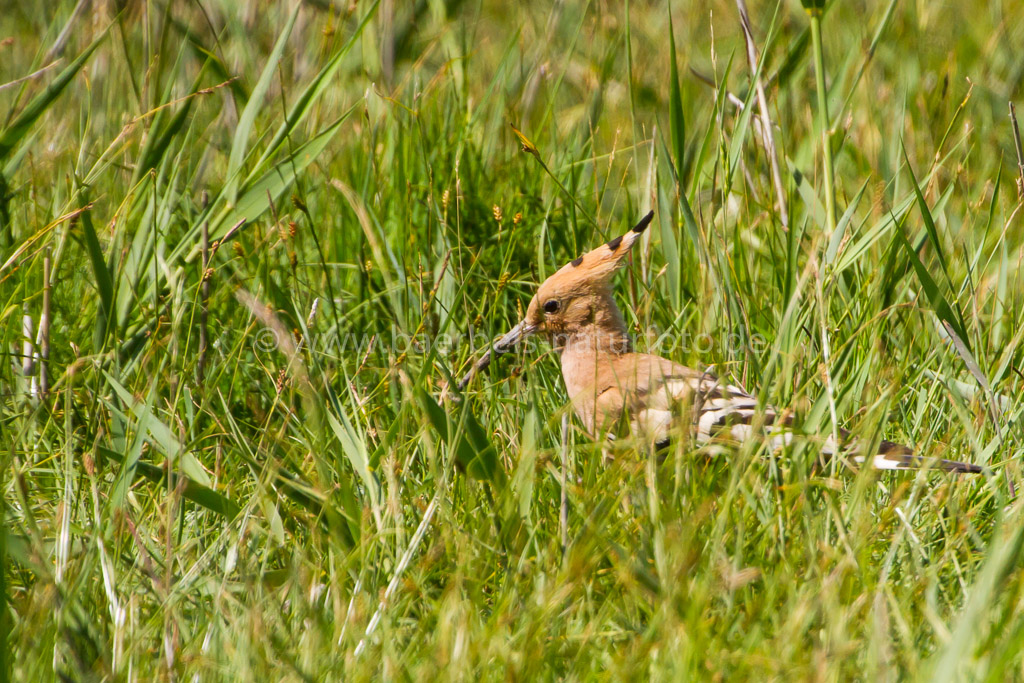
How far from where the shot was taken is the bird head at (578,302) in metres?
3.03

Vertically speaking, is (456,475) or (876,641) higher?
(876,641)

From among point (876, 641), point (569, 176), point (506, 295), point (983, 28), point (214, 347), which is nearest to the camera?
point (876, 641)

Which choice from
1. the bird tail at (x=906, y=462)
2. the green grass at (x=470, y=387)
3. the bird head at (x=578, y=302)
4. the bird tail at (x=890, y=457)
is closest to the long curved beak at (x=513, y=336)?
the bird head at (x=578, y=302)

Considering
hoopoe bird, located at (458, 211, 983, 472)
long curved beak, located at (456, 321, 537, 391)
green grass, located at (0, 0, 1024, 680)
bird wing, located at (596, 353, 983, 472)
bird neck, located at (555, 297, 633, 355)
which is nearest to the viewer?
green grass, located at (0, 0, 1024, 680)

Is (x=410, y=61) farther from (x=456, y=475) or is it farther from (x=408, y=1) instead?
(x=456, y=475)

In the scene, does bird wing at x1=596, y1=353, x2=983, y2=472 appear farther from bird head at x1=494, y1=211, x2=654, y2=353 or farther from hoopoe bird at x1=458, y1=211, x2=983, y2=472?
bird head at x1=494, y1=211, x2=654, y2=353

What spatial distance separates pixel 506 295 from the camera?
335 centimetres

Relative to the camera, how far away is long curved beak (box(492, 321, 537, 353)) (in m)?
3.04

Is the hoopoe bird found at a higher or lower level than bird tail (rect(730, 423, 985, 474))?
lower

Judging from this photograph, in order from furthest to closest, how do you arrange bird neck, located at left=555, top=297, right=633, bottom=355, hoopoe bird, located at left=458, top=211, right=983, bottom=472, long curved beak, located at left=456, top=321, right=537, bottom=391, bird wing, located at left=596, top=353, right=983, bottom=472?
bird neck, located at left=555, top=297, right=633, bottom=355 < long curved beak, located at left=456, top=321, right=537, bottom=391 < hoopoe bird, located at left=458, top=211, right=983, bottom=472 < bird wing, located at left=596, top=353, right=983, bottom=472

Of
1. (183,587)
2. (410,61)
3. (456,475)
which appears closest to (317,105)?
(410,61)

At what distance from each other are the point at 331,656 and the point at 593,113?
8.41 feet

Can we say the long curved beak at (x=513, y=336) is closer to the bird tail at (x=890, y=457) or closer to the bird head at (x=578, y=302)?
the bird head at (x=578, y=302)

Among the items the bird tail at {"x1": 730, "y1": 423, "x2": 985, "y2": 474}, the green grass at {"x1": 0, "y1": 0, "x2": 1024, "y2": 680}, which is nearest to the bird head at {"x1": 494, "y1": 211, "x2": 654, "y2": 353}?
the green grass at {"x1": 0, "y1": 0, "x2": 1024, "y2": 680}
